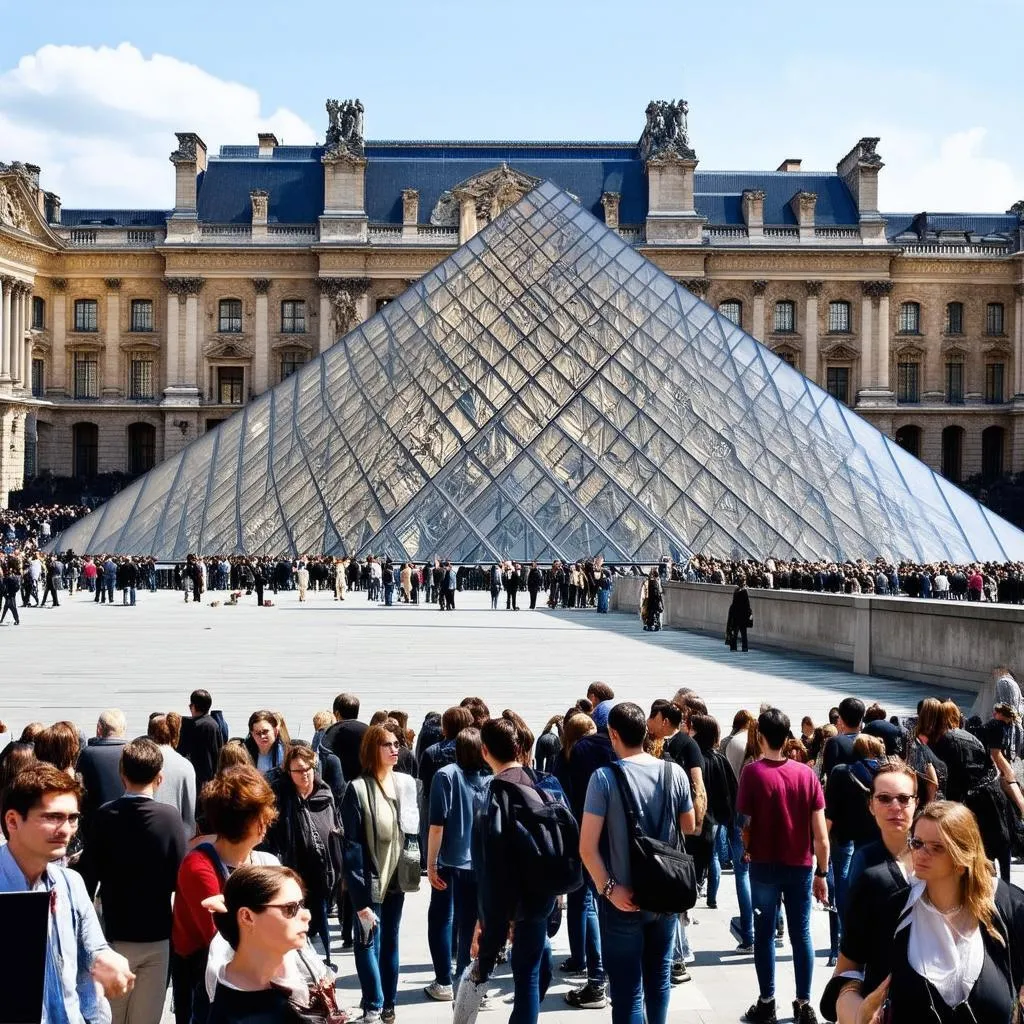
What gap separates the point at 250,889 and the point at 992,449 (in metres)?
72.7

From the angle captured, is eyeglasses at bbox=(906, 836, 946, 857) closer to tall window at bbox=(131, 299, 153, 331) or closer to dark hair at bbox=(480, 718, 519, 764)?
dark hair at bbox=(480, 718, 519, 764)

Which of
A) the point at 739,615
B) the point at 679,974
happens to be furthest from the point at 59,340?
the point at 679,974

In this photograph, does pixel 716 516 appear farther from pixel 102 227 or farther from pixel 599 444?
pixel 102 227

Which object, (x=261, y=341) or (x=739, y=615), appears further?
(x=261, y=341)

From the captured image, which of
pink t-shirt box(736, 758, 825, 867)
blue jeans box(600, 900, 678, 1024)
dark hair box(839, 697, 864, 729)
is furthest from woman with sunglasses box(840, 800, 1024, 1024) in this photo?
dark hair box(839, 697, 864, 729)

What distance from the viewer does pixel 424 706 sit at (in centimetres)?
1271

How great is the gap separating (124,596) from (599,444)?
11.5 metres

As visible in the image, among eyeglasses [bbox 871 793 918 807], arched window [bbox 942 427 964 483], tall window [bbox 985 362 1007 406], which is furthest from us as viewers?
arched window [bbox 942 427 964 483]

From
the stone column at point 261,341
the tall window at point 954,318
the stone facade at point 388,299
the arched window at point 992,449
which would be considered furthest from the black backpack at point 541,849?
the arched window at point 992,449

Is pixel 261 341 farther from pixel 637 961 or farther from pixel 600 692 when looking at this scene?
pixel 637 961

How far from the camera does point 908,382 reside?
70.9 metres

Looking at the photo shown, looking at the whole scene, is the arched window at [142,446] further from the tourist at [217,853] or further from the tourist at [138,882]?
the tourist at [217,853]

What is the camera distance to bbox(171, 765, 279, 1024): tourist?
4145 millimetres

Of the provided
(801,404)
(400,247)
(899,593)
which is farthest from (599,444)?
(400,247)
